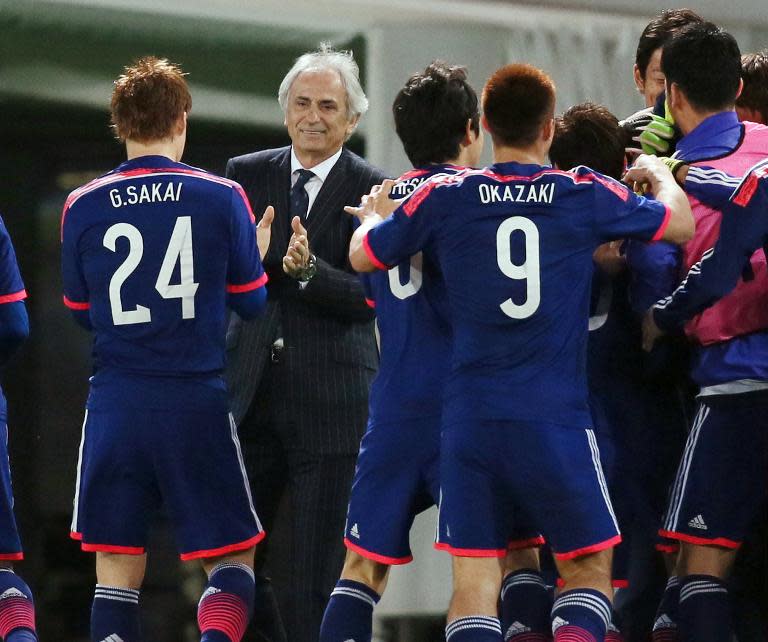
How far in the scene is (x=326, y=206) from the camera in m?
4.76

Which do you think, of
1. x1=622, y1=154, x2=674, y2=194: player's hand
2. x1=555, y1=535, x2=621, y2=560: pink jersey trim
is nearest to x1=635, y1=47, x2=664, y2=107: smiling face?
x1=622, y1=154, x2=674, y2=194: player's hand

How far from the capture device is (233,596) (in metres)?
4.20

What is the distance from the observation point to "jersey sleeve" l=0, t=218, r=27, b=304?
4.56 meters

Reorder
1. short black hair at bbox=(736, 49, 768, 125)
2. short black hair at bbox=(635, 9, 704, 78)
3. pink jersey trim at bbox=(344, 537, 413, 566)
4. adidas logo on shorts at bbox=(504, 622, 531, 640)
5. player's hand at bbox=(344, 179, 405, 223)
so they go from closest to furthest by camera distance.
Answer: pink jersey trim at bbox=(344, 537, 413, 566) < player's hand at bbox=(344, 179, 405, 223) < adidas logo on shorts at bbox=(504, 622, 531, 640) < short black hair at bbox=(736, 49, 768, 125) < short black hair at bbox=(635, 9, 704, 78)

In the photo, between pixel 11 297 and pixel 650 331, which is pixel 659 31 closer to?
pixel 650 331

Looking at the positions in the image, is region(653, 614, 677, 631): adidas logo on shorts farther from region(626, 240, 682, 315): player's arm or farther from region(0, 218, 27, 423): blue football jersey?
region(0, 218, 27, 423): blue football jersey

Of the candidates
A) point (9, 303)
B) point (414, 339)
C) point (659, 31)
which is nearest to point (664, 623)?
point (414, 339)

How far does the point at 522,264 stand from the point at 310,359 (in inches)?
49.0

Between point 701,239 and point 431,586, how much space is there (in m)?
2.78

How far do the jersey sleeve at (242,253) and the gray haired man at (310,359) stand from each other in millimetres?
382

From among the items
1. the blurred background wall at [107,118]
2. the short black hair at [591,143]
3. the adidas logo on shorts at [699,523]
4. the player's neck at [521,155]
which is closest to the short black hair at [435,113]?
the player's neck at [521,155]

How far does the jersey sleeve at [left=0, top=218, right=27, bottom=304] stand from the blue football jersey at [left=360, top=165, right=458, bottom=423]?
1.31 meters

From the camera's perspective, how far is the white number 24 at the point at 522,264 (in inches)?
144

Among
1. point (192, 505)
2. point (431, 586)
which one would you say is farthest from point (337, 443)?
point (431, 586)
